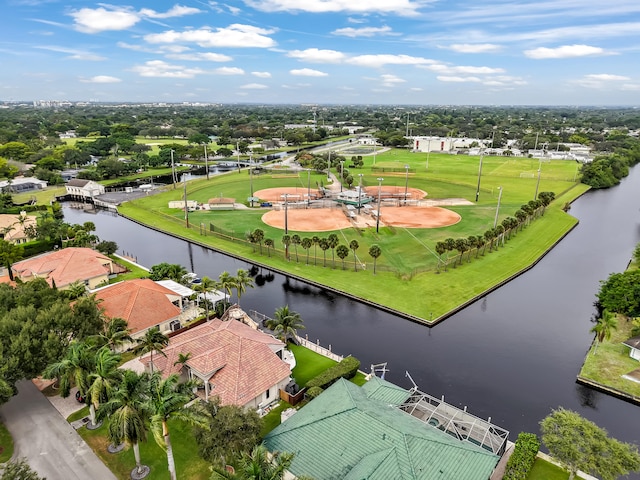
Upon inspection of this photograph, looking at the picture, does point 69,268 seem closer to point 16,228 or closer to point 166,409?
point 16,228

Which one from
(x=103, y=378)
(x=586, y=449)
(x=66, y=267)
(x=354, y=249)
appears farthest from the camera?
(x=354, y=249)

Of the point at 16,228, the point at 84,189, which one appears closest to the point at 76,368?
the point at 16,228

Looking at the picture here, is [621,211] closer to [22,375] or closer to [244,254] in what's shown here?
[244,254]

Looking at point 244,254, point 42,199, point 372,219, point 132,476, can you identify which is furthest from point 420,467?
point 42,199

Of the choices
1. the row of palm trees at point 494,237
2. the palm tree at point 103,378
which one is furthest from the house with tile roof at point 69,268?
the row of palm trees at point 494,237

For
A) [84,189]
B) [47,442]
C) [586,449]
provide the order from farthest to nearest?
1. [84,189]
2. [47,442]
3. [586,449]

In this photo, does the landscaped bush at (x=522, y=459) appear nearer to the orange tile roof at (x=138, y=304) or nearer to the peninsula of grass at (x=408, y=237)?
the peninsula of grass at (x=408, y=237)

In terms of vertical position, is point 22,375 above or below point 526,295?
above
